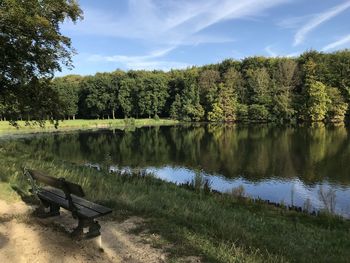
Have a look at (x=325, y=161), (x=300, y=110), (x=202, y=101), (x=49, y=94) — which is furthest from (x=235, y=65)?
(x=49, y=94)

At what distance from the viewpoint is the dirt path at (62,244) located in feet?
20.1

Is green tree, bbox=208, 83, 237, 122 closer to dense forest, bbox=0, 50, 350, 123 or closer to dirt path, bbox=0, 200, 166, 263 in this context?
dense forest, bbox=0, 50, 350, 123

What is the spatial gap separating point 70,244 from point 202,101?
298 ft

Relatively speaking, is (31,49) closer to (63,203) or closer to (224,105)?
(63,203)

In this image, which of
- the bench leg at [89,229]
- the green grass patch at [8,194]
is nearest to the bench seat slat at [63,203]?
the bench leg at [89,229]

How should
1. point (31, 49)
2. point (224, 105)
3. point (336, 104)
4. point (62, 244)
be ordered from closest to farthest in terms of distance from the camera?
1. point (62, 244)
2. point (31, 49)
3. point (336, 104)
4. point (224, 105)

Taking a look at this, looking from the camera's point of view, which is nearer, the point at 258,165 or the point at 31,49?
the point at 31,49

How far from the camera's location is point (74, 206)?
23.0 feet

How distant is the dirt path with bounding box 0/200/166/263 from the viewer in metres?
6.14

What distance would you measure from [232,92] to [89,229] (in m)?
85.8

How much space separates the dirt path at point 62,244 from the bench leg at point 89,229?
0.32 ft

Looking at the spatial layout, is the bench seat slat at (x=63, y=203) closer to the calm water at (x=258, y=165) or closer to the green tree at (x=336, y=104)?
the calm water at (x=258, y=165)

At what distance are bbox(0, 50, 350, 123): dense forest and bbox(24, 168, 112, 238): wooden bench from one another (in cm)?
6689

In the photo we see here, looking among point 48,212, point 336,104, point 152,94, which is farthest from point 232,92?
point 48,212
